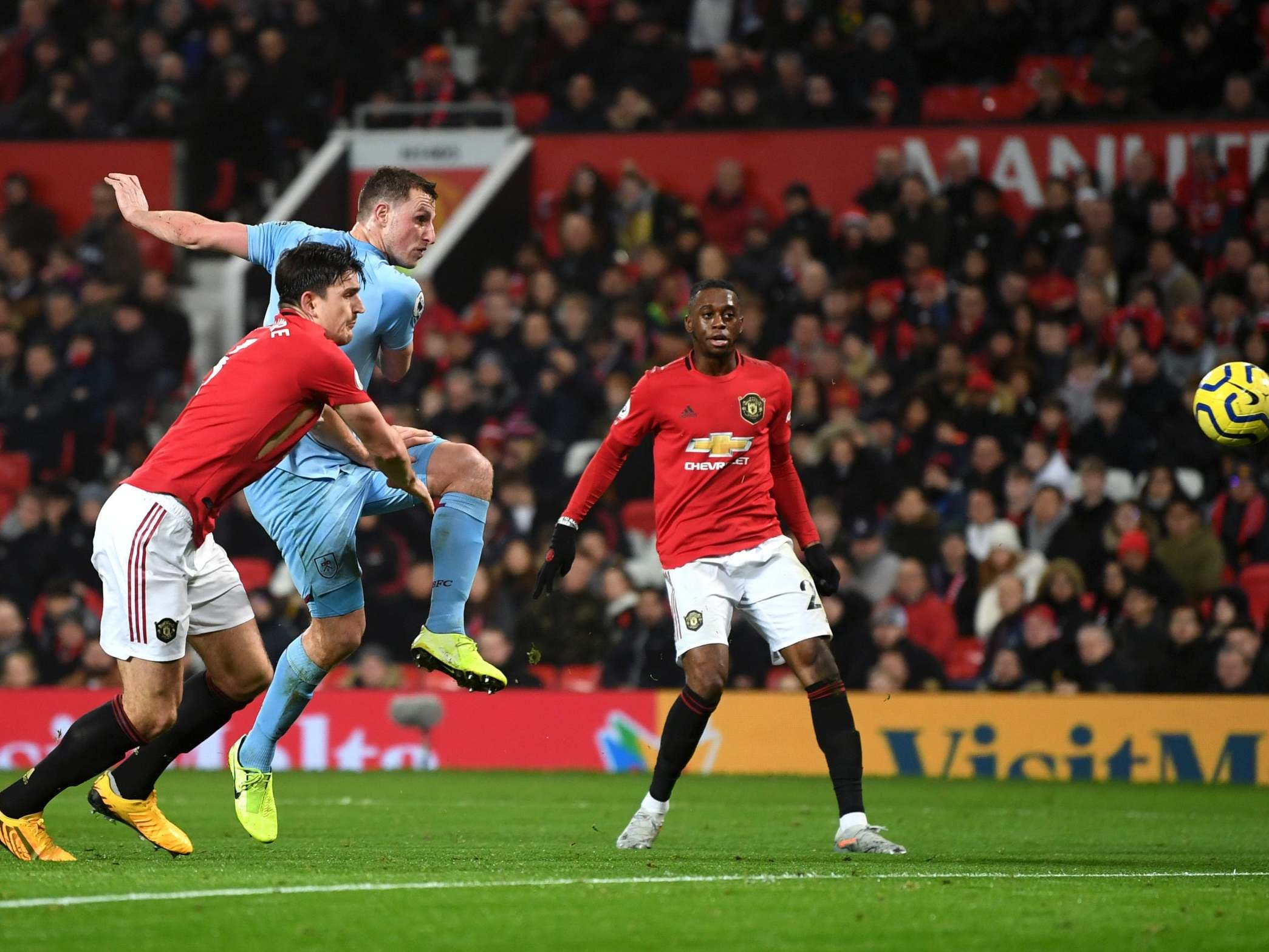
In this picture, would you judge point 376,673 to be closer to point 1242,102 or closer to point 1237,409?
point 1237,409

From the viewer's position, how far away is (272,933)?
537cm

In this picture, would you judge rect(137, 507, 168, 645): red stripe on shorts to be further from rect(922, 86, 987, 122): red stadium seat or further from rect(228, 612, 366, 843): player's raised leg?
rect(922, 86, 987, 122): red stadium seat

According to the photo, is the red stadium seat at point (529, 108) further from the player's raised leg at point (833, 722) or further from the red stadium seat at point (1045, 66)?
the player's raised leg at point (833, 722)

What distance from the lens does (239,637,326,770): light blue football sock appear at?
826 cm

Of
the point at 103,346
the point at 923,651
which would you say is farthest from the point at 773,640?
the point at 103,346

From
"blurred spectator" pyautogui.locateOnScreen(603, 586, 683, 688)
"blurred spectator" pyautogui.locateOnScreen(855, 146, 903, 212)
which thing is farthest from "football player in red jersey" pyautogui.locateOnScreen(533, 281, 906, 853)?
"blurred spectator" pyautogui.locateOnScreen(855, 146, 903, 212)

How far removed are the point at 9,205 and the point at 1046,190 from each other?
1023 cm

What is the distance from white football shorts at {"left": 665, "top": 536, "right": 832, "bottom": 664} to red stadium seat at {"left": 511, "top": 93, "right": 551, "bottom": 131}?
11.6m

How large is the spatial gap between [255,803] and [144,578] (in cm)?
147

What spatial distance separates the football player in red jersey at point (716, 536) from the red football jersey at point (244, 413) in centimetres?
168

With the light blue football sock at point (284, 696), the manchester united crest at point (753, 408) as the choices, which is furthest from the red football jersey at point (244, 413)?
the manchester united crest at point (753, 408)

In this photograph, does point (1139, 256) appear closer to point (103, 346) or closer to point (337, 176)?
point (337, 176)

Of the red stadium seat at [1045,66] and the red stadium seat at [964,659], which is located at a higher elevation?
the red stadium seat at [1045,66]

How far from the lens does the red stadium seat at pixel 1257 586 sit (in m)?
14.2
